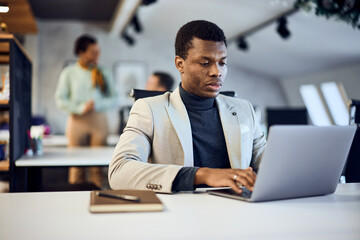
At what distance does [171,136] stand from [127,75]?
8.60 meters

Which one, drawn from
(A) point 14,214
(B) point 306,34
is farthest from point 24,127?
(B) point 306,34

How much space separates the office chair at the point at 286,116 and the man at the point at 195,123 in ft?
10.1

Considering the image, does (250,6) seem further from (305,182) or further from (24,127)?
(305,182)

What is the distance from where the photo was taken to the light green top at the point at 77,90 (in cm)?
371

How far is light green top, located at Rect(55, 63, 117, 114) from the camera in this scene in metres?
3.71

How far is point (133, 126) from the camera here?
1.70 metres

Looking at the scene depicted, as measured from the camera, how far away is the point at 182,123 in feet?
5.67

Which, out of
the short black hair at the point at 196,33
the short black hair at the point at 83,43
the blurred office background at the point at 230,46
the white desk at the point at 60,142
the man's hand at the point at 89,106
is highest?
the blurred office background at the point at 230,46

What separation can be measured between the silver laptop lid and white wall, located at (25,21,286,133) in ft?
27.9

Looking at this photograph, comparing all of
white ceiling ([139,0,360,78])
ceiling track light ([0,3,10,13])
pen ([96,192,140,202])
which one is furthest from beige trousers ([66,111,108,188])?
white ceiling ([139,0,360,78])

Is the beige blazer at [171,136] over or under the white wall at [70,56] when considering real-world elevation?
under

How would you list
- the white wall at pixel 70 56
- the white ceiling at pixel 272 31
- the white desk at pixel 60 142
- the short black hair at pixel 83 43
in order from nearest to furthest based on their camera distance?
the short black hair at pixel 83 43, the white desk at pixel 60 142, the white ceiling at pixel 272 31, the white wall at pixel 70 56

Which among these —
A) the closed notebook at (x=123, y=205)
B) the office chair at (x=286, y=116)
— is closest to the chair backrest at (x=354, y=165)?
the closed notebook at (x=123, y=205)

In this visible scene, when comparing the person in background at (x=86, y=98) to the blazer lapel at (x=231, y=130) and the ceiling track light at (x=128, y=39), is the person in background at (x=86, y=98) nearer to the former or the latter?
the blazer lapel at (x=231, y=130)
